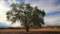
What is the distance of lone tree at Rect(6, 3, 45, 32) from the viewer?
7.61 ft

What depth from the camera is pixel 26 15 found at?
7.64ft

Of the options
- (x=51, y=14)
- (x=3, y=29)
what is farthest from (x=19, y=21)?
(x=51, y=14)

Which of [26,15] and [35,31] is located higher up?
[26,15]

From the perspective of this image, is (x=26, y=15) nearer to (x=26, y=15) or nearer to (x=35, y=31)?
(x=26, y=15)

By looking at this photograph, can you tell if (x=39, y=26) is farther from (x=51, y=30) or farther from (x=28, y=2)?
(x=28, y=2)

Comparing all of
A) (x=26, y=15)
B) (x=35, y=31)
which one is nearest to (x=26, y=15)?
(x=26, y=15)

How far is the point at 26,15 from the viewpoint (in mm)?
2330

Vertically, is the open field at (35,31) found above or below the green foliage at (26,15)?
below

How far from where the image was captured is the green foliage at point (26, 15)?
2.32 meters

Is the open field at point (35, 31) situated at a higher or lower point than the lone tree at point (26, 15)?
lower

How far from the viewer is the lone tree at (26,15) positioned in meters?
2.32

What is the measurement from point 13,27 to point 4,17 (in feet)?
0.66

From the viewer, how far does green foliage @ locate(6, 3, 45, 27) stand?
232 cm

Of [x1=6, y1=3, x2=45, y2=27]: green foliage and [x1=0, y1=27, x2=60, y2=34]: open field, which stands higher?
[x1=6, y1=3, x2=45, y2=27]: green foliage
